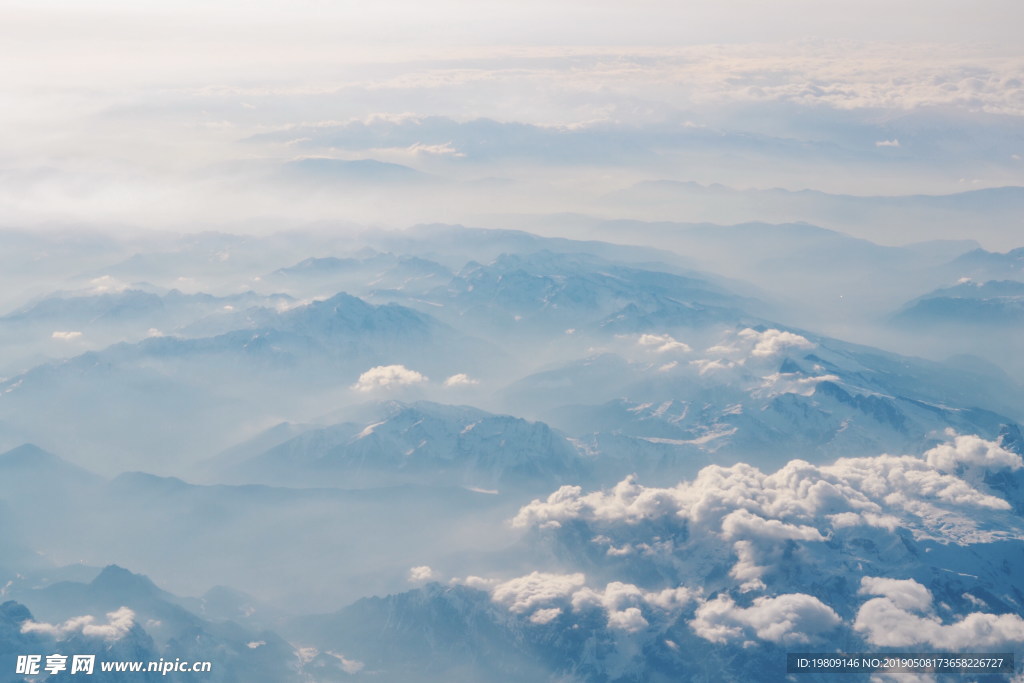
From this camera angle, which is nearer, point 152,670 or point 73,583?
point 152,670

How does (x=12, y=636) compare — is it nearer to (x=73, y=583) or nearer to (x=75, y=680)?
(x=75, y=680)

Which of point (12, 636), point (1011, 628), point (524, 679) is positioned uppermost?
point (12, 636)

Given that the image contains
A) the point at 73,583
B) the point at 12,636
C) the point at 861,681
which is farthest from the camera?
the point at 73,583

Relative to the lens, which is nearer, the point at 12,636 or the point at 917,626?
the point at 12,636

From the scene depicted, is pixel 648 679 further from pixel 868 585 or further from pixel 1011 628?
pixel 1011 628

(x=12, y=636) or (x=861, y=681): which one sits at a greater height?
(x=12, y=636)

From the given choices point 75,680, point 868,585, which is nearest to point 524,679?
point 868,585

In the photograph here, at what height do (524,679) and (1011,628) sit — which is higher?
(1011,628)

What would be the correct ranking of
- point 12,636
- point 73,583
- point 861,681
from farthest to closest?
point 73,583, point 861,681, point 12,636

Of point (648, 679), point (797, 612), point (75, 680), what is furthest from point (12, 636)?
point (797, 612)
